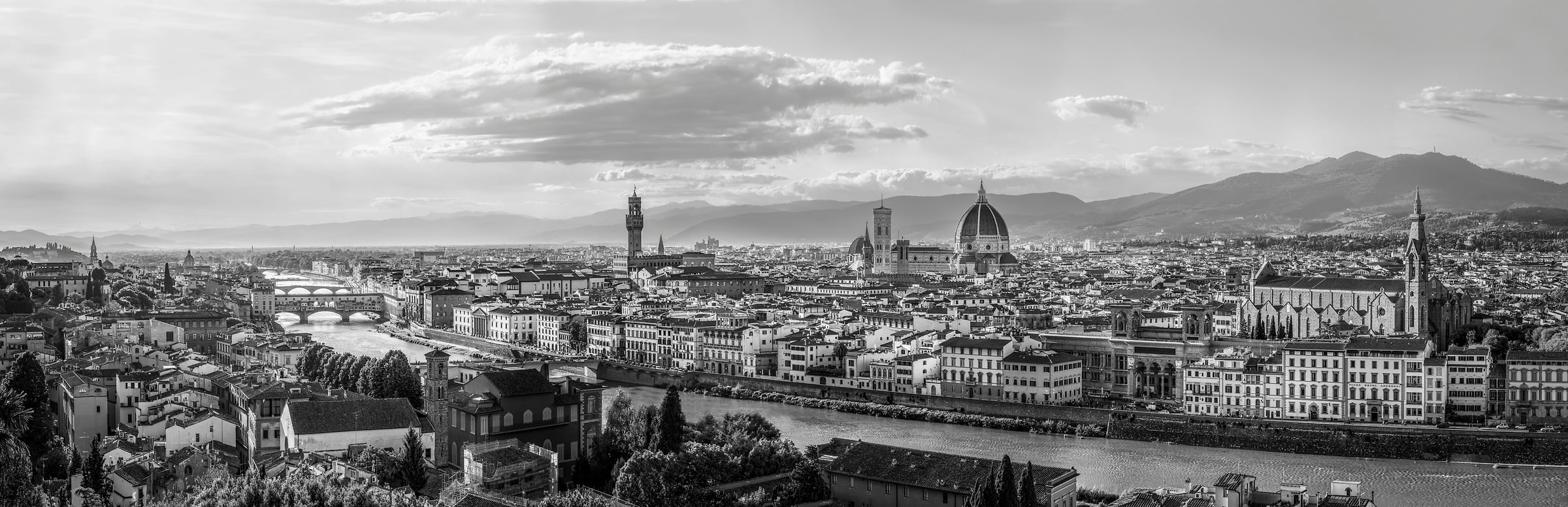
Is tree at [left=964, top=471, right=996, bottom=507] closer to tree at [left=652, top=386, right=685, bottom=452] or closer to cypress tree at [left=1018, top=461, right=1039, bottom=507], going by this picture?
cypress tree at [left=1018, top=461, right=1039, bottom=507]

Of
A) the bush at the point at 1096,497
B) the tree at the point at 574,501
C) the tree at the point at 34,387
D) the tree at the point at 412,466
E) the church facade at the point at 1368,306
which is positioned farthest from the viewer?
the church facade at the point at 1368,306

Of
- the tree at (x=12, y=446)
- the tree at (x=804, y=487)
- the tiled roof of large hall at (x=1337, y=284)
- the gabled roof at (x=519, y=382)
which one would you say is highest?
the tiled roof of large hall at (x=1337, y=284)

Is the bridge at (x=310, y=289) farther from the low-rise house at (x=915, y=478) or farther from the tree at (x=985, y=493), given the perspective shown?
the tree at (x=985, y=493)

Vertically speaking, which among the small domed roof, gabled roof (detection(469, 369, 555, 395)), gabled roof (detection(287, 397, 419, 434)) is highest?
the small domed roof

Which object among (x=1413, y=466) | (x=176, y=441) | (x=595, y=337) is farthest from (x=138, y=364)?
(x=1413, y=466)

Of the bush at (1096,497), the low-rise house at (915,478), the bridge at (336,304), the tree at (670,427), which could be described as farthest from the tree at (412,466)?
the bridge at (336,304)

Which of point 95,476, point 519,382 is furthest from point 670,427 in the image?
point 95,476

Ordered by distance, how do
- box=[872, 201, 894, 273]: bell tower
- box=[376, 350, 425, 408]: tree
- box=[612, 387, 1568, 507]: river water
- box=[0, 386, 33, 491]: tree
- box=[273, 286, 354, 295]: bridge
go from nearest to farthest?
box=[0, 386, 33, 491]: tree < box=[612, 387, 1568, 507]: river water < box=[376, 350, 425, 408]: tree < box=[273, 286, 354, 295]: bridge < box=[872, 201, 894, 273]: bell tower

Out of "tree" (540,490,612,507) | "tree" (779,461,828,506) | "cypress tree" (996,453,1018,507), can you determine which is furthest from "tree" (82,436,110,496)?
"cypress tree" (996,453,1018,507)
